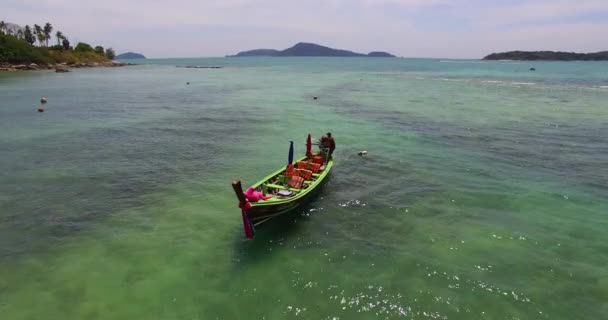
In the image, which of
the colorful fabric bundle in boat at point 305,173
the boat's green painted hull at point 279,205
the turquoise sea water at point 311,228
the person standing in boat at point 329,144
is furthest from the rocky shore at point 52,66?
the boat's green painted hull at point 279,205

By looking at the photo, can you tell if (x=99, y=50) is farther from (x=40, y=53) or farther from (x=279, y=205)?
(x=279, y=205)

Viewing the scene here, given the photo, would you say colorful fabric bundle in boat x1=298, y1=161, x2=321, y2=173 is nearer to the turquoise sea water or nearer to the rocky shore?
the turquoise sea water

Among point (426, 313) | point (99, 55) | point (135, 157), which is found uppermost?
point (99, 55)

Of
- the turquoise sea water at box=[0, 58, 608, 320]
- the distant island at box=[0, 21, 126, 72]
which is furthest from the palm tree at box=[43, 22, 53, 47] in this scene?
the turquoise sea water at box=[0, 58, 608, 320]

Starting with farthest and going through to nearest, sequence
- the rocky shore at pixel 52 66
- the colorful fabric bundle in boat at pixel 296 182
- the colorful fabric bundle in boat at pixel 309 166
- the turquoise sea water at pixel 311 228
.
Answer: the rocky shore at pixel 52 66, the colorful fabric bundle in boat at pixel 309 166, the colorful fabric bundle in boat at pixel 296 182, the turquoise sea water at pixel 311 228

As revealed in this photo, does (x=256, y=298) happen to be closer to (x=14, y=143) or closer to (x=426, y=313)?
(x=426, y=313)

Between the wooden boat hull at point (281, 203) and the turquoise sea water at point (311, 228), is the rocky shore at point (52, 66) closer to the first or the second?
the turquoise sea water at point (311, 228)

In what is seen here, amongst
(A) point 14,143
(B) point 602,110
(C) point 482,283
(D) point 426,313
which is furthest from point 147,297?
(B) point 602,110
